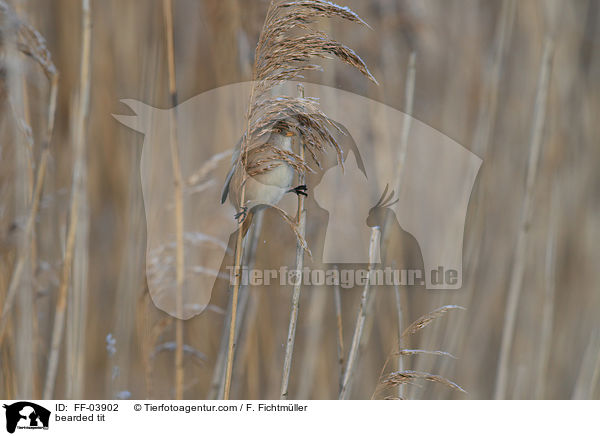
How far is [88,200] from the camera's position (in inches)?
41.6

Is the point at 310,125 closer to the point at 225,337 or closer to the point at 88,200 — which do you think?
the point at 225,337

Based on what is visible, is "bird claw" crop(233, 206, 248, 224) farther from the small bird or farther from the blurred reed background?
the blurred reed background

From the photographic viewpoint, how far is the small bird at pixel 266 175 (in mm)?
771

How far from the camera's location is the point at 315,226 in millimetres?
972

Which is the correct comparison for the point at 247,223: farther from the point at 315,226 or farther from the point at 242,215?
the point at 315,226

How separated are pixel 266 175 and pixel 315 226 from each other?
233 millimetres

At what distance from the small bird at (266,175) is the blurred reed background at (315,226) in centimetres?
14
